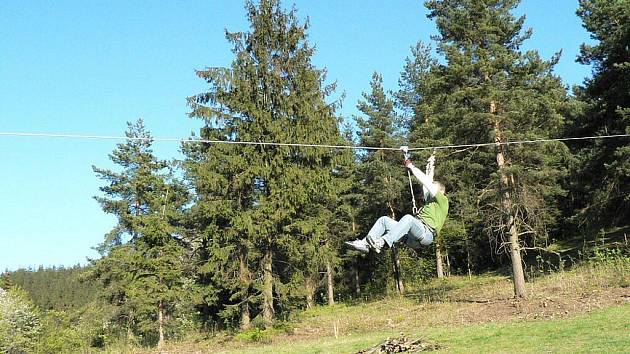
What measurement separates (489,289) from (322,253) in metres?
8.49

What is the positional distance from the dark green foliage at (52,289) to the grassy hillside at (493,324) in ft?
253

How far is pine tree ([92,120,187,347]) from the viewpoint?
28.3 meters

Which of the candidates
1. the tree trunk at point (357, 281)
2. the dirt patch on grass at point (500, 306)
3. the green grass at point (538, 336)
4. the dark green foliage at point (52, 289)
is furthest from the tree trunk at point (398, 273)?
the dark green foliage at point (52, 289)

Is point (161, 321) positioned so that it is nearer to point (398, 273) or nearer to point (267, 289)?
point (267, 289)

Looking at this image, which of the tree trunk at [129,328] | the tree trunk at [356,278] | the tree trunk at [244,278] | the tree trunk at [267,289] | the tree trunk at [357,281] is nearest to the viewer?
the tree trunk at [267,289]

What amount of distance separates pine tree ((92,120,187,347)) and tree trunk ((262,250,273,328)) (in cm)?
760

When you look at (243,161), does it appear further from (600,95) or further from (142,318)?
(600,95)

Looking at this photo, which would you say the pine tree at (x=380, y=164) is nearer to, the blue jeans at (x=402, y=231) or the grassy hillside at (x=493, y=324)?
the grassy hillside at (x=493, y=324)

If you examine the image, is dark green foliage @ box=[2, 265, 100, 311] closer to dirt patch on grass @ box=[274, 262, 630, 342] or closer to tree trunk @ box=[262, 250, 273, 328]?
tree trunk @ box=[262, 250, 273, 328]

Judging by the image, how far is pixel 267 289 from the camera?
22141 millimetres

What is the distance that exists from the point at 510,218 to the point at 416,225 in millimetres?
14049

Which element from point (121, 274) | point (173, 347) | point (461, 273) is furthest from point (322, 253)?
point (461, 273)

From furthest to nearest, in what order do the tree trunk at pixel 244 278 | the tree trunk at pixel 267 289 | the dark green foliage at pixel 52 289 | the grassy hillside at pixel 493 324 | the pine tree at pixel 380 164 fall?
the dark green foliage at pixel 52 289 → the pine tree at pixel 380 164 → the tree trunk at pixel 244 278 → the tree trunk at pixel 267 289 → the grassy hillside at pixel 493 324

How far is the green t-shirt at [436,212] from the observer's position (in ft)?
26.0
